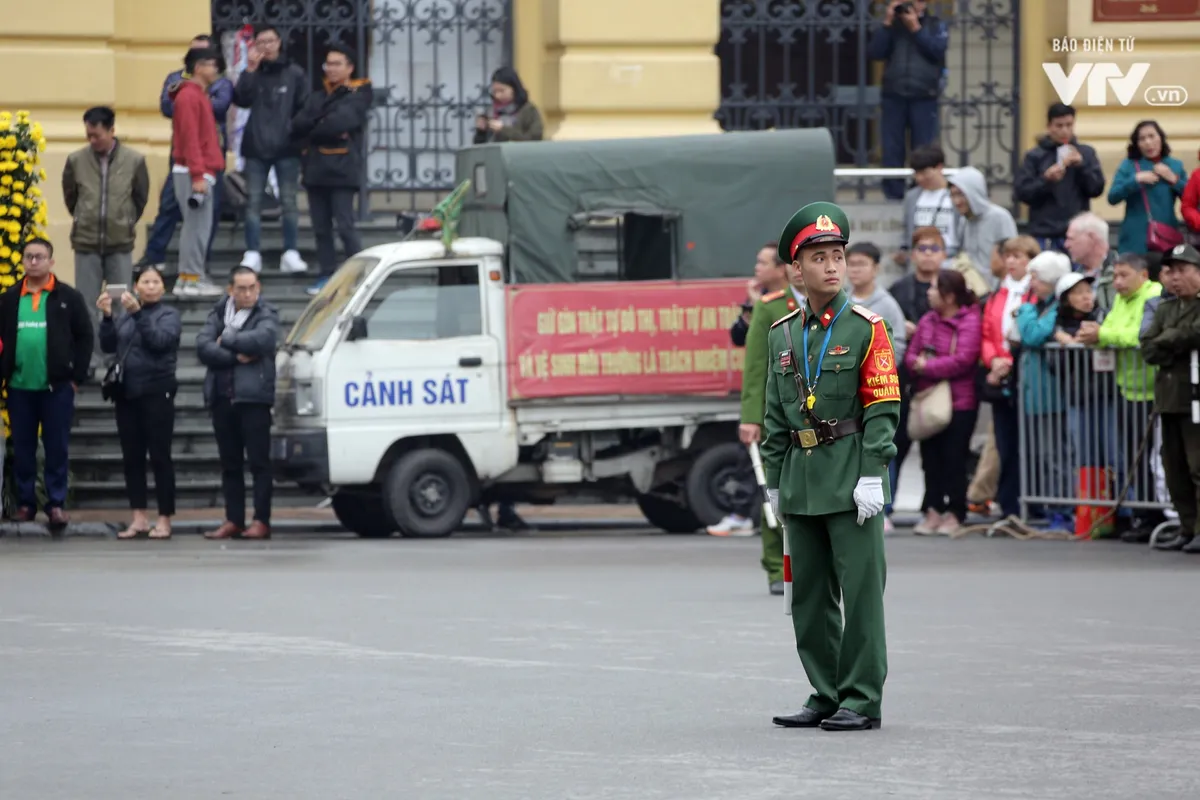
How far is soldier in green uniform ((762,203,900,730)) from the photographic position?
8391mm

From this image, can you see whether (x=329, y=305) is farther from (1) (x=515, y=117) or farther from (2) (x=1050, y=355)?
(2) (x=1050, y=355)

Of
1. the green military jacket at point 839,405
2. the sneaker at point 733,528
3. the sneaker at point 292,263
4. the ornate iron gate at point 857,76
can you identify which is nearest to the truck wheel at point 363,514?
the sneaker at point 733,528

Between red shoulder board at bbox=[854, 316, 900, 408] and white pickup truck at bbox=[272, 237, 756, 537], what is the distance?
888 cm

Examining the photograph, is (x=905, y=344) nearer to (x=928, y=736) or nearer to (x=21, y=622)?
(x=21, y=622)

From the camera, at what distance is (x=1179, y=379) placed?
50.8ft

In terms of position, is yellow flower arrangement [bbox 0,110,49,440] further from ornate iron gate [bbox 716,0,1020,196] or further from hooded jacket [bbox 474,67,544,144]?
ornate iron gate [bbox 716,0,1020,196]

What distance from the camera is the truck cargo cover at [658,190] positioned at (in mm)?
17797

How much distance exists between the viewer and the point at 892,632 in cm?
1119

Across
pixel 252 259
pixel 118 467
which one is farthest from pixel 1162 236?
pixel 118 467

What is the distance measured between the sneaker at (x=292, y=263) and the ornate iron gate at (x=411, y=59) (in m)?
2.12

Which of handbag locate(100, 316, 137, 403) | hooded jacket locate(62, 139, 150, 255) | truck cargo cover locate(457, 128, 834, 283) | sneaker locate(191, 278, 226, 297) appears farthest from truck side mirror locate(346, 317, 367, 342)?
sneaker locate(191, 278, 226, 297)

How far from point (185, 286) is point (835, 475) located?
13.2 meters

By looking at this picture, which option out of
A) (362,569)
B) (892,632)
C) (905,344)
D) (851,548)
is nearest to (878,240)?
(905,344)

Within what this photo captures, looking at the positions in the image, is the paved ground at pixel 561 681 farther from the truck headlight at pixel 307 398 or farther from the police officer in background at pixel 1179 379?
the truck headlight at pixel 307 398
